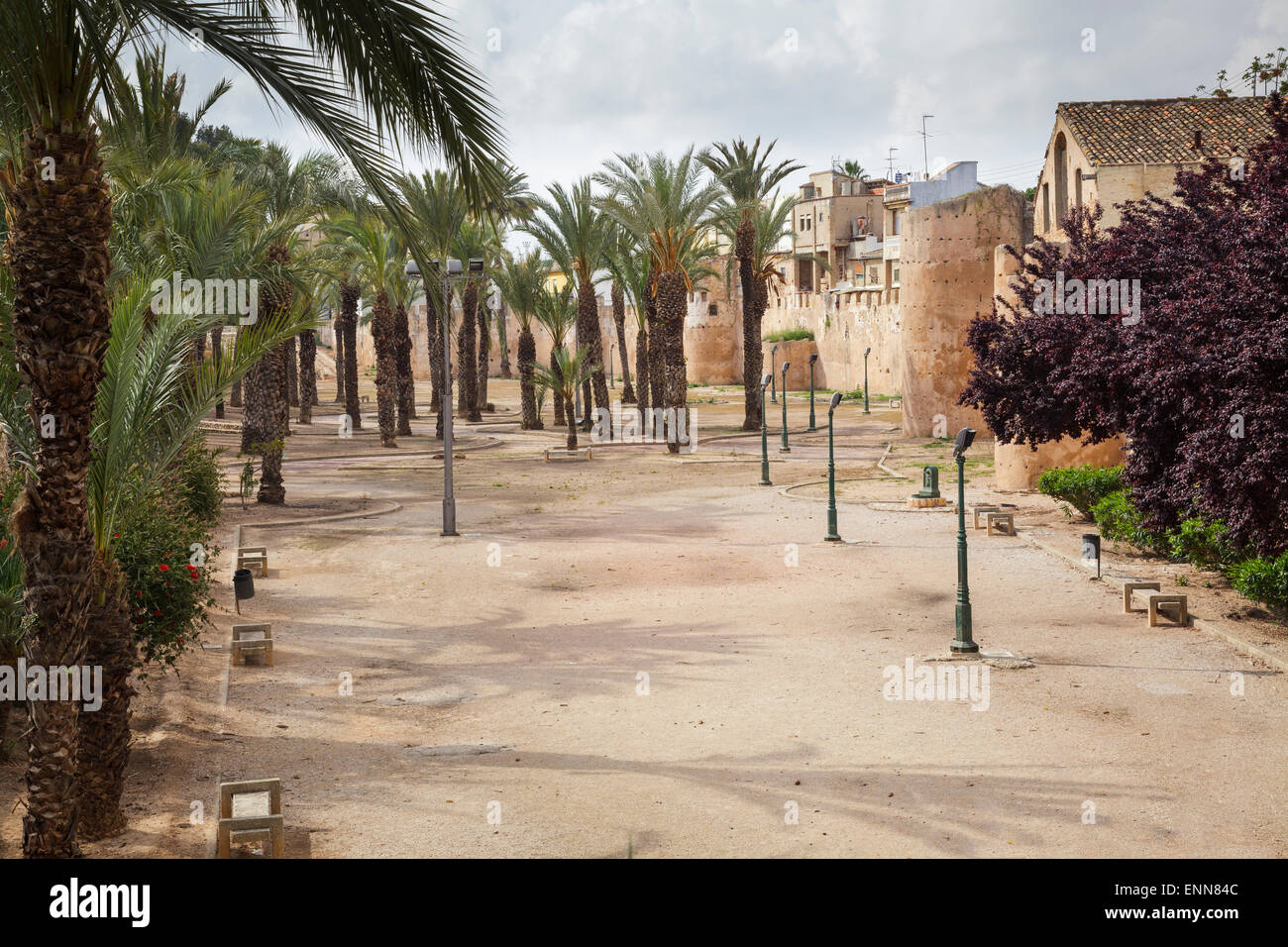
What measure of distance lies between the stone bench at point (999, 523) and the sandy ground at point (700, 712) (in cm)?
51

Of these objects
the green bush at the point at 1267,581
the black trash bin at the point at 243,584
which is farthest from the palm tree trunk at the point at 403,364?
the green bush at the point at 1267,581

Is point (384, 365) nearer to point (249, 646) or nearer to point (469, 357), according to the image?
point (469, 357)

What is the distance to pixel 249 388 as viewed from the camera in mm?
24609

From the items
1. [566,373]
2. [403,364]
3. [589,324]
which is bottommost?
[566,373]

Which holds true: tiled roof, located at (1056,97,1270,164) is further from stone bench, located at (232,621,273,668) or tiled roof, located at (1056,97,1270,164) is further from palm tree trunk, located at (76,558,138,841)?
palm tree trunk, located at (76,558,138,841)

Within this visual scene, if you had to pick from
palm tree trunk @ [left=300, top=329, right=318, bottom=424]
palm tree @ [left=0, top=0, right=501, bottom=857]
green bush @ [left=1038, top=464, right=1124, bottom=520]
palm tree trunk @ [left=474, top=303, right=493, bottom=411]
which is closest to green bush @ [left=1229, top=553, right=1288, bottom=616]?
green bush @ [left=1038, top=464, right=1124, bottom=520]

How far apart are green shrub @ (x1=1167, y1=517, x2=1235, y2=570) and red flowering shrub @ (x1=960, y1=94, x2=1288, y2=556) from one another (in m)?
0.35

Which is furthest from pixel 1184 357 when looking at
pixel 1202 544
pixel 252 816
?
pixel 252 816

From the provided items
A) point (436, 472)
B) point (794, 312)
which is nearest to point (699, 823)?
point (436, 472)

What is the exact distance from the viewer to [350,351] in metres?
45.0

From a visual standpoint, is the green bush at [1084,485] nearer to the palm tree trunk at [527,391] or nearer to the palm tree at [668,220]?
the palm tree at [668,220]

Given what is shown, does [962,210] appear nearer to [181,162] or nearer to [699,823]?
[181,162]

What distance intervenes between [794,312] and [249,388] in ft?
153

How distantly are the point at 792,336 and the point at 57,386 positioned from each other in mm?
61308
